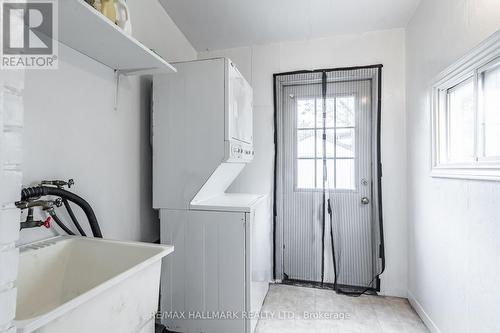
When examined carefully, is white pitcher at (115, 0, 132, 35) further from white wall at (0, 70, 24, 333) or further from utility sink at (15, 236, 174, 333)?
utility sink at (15, 236, 174, 333)

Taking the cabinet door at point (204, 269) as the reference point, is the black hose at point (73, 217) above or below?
above

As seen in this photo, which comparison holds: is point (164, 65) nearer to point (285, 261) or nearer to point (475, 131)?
point (475, 131)

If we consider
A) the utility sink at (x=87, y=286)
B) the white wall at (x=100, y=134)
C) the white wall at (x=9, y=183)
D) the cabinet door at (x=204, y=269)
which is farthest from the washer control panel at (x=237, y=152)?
the white wall at (x=9, y=183)

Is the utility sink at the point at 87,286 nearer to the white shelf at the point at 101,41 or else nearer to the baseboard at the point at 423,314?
the white shelf at the point at 101,41

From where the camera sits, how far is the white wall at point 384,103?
2.57 m

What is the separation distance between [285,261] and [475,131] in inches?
80.5

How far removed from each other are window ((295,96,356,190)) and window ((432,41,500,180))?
2.62 feet

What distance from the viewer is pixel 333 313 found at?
7.41ft

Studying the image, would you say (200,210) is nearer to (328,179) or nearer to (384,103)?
(328,179)

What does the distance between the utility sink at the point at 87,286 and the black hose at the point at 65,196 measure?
0.16 meters

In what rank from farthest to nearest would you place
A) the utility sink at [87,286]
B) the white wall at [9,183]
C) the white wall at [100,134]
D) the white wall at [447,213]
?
the white wall at [447,213]
the white wall at [100,134]
the utility sink at [87,286]
the white wall at [9,183]

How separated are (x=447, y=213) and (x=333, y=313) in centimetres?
128

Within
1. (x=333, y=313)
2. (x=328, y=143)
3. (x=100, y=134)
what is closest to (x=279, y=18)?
(x=328, y=143)

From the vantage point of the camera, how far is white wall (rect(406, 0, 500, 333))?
4.47 ft
